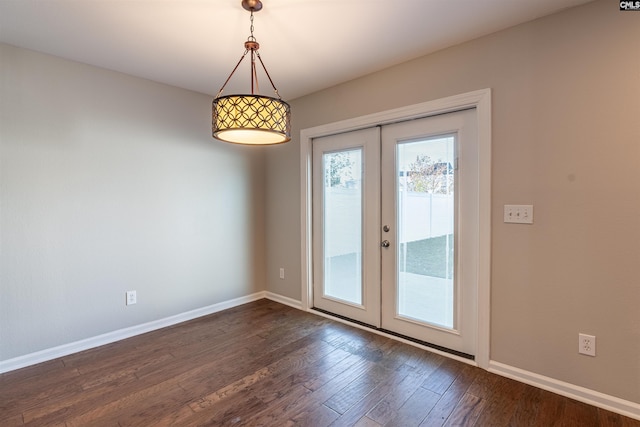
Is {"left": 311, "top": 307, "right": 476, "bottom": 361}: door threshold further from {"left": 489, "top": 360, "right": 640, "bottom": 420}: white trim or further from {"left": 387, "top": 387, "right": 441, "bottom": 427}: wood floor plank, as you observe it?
{"left": 387, "top": 387, "right": 441, "bottom": 427}: wood floor plank

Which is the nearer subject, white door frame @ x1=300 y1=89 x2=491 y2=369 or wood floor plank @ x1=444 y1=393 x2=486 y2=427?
wood floor plank @ x1=444 y1=393 x2=486 y2=427

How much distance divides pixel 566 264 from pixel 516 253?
28 centimetres

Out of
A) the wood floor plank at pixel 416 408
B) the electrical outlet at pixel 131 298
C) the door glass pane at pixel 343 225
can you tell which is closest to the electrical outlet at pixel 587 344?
the wood floor plank at pixel 416 408

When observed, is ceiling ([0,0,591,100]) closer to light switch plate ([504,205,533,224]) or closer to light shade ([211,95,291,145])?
light shade ([211,95,291,145])

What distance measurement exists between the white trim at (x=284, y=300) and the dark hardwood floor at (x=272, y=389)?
820mm

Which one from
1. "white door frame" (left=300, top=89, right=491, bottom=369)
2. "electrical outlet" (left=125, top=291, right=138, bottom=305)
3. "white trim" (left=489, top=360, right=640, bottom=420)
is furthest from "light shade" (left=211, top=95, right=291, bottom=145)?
"white trim" (left=489, top=360, right=640, bottom=420)

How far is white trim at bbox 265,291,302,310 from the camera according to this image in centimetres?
369

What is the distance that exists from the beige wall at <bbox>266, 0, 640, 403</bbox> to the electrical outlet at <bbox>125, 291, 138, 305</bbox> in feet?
10.3

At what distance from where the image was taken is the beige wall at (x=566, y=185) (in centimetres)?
180

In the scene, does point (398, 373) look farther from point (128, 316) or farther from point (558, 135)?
point (128, 316)

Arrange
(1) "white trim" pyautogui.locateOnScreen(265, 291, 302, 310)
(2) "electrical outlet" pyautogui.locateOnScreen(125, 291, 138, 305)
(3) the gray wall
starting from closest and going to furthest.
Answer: (3) the gray wall < (2) "electrical outlet" pyautogui.locateOnScreen(125, 291, 138, 305) < (1) "white trim" pyautogui.locateOnScreen(265, 291, 302, 310)

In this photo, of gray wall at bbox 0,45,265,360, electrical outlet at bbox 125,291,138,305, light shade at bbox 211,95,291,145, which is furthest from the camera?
electrical outlet at bbox 125,291,138,305

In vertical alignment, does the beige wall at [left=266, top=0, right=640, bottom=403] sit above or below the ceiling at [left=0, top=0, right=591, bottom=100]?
below

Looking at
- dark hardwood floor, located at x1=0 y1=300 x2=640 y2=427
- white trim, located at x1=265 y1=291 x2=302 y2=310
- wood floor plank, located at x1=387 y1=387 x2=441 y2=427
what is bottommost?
wood floor plank, located at x1=387 y1=387 x2=441 y2=427
